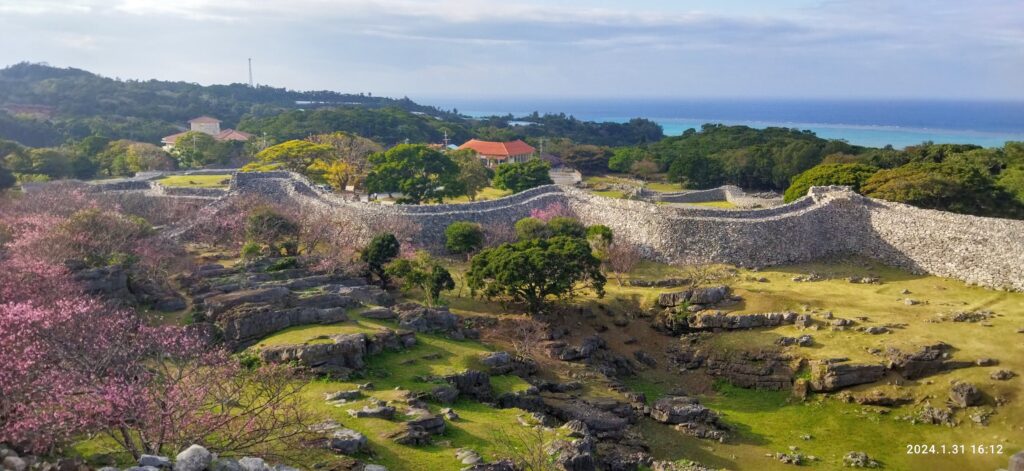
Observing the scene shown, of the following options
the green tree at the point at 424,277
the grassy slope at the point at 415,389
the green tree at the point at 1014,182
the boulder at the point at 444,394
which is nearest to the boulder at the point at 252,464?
the grassy slope at the point at 415,389

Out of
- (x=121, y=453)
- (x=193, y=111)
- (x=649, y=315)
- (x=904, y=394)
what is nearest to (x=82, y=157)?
(x=649, y=315)

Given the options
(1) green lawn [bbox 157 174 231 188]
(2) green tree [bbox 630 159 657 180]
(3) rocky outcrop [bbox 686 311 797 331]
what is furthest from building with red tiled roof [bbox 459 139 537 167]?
(3) rocky outcrop [bbox 686 311 797 331]

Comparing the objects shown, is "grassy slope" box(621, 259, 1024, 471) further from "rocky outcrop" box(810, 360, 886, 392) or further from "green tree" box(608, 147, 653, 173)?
"green tree" box(608, 147, 653, 173)

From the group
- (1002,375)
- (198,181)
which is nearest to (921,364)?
(1002,375)

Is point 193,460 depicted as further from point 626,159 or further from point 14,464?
point 626,159

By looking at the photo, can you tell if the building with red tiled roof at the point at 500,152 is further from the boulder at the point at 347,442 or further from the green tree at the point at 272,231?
the boulder at the point at 347,442
